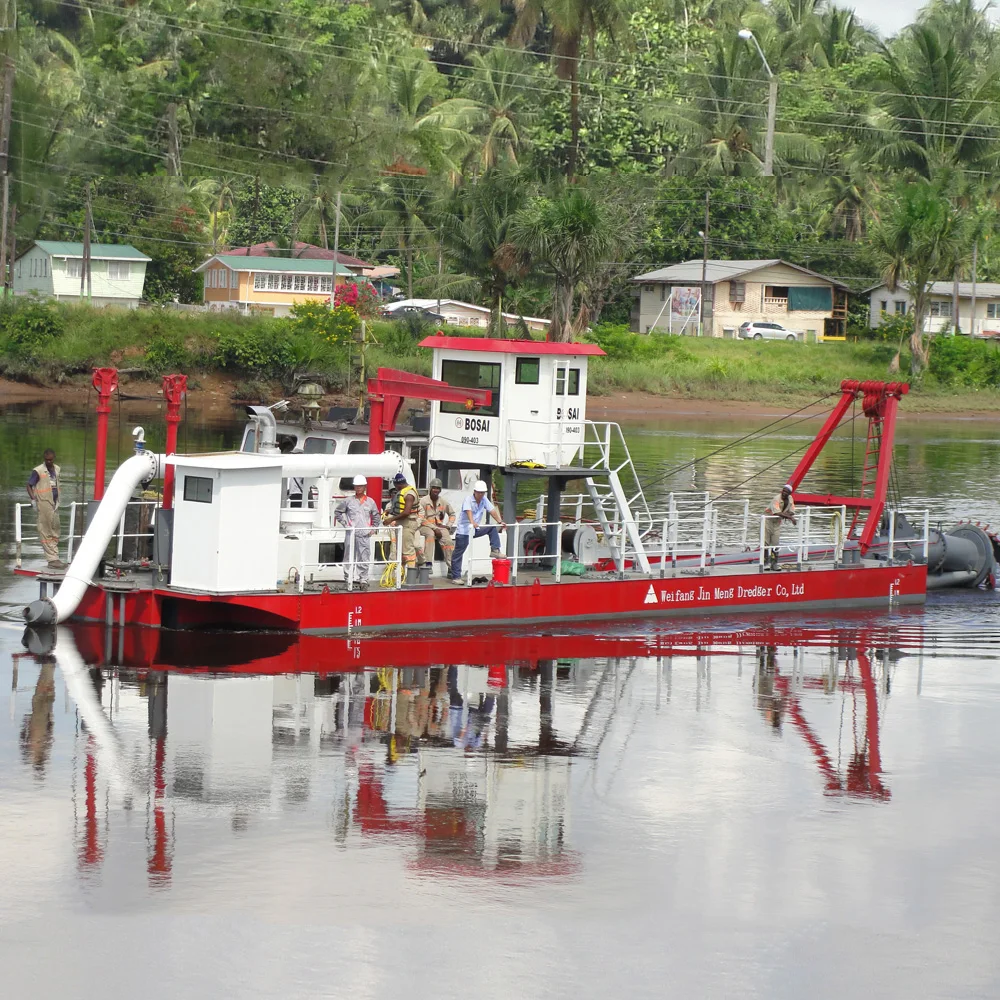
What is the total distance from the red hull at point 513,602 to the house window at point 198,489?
1.42 meters

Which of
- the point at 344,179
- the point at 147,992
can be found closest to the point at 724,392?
the point at 344,179

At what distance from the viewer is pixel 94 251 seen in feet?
289

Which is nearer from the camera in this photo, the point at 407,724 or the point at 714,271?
the point at 407,724

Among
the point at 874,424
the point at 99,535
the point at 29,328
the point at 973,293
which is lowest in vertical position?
the point at 99,535

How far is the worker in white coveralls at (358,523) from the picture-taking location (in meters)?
26.1

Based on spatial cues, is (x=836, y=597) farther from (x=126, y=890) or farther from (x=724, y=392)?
(x=724, y=392)

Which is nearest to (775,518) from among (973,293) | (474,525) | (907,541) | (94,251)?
(907,541)

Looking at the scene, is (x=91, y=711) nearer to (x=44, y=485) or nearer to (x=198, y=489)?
(x=198, y=489)

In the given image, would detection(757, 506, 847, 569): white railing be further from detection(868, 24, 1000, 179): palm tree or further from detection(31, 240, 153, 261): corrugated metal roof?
detection(868, 24, 1000, 179): palm tree

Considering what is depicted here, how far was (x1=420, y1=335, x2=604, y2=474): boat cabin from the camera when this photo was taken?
1128 inches

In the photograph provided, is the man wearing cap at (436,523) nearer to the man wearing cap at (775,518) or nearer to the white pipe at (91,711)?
the white pipe at (91,711)

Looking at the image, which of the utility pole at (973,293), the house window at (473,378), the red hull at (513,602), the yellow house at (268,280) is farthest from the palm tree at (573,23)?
the house window at (473,378)

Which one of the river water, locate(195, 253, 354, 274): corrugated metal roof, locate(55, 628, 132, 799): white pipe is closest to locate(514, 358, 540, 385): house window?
the river water

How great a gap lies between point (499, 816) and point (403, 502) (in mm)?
9063
